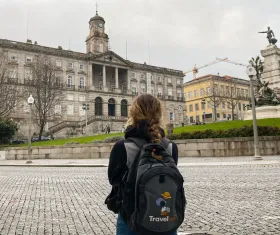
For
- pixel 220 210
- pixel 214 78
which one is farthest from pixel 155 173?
pixel 214 78

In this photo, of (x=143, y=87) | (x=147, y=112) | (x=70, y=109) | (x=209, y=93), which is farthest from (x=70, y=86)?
(x=147, y=112)

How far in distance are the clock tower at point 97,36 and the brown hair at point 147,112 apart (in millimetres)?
77130

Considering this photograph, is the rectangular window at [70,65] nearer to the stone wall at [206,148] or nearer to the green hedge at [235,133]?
the stone wall at [206,148]

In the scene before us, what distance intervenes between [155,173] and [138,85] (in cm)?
7768

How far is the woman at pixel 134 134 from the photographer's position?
8.51ft

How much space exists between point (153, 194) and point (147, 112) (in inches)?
29.6

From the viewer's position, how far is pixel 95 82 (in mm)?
74812

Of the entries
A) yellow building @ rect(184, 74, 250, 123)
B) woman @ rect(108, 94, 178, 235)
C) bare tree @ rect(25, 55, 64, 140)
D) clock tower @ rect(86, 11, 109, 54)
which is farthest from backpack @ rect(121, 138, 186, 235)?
yellow building @ rect(184, 74, 250, 123)

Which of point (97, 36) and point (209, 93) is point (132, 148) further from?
point (209, 93)

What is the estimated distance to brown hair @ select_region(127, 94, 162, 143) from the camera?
2.67m

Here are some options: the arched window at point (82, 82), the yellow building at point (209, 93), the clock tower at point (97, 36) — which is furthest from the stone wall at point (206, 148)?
the yellow building at point (209, 93)

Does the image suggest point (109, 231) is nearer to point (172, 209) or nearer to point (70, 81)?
point (172, 209)

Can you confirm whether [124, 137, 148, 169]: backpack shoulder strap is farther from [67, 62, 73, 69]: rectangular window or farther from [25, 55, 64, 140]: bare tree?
[67, 62, 73, 69]: rectangular window

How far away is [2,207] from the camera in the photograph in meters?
6.70
